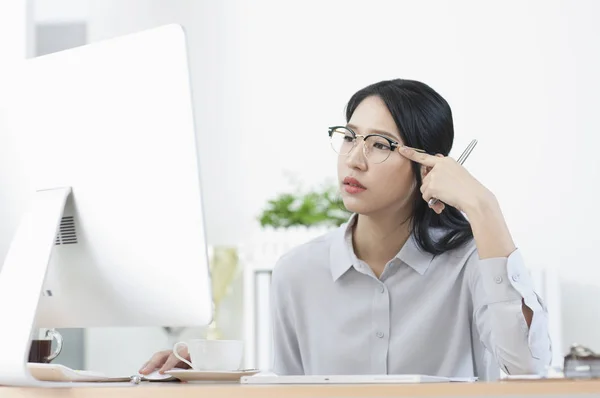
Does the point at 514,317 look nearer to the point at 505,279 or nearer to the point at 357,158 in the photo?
the point at 505,279

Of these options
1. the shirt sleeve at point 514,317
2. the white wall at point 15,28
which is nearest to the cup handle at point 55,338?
the shirt sleeve at point 514,317

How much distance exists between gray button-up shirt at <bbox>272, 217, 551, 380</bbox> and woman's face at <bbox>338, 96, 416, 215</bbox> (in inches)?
4.3

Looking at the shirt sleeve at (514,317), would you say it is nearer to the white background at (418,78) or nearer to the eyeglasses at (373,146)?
the eyeglasses at (373,146)

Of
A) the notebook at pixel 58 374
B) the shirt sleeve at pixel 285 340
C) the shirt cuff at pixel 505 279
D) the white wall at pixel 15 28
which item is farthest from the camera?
the white wall at pixel 15 28

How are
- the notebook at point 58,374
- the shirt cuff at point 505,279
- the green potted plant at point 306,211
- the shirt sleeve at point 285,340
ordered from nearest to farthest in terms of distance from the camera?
1. the notebook at point 58,374
2. the shirt cuff at point 505,279
3. the shirt sleeve at point 285,340
4. the green potted plant at point 306,211

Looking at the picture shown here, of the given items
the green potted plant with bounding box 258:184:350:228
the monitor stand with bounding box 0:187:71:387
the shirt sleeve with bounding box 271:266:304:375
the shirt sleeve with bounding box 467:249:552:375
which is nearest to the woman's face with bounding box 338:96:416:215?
the shirt sleeve with bounding box 271:266:304:375

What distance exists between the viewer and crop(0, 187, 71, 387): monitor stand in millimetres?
1021

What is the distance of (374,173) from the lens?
5.65ft

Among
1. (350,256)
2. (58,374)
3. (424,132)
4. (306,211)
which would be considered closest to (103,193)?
(58,374)

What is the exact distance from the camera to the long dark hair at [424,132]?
176 centimetres

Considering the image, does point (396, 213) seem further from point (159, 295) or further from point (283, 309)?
point (159, 295)

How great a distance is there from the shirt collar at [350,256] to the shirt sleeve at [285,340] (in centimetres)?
13

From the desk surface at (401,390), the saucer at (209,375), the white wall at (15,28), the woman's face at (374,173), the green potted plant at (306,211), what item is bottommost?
the desk surface at (401,390)

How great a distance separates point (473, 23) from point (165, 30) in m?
2.57
